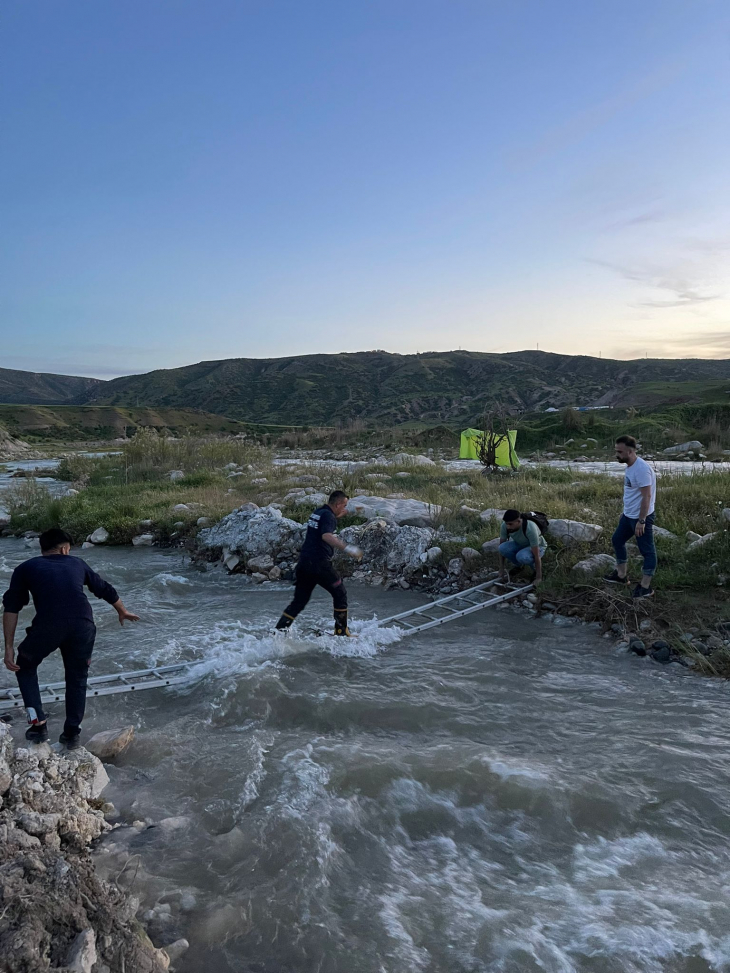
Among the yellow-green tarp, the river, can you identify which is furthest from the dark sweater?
the yellow-green tarp

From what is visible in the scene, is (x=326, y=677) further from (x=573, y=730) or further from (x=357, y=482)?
(x=357, y=482)

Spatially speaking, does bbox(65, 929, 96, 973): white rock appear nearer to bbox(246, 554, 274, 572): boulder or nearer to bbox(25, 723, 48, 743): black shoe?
bbox(25, 723, 48, 743): black shoe

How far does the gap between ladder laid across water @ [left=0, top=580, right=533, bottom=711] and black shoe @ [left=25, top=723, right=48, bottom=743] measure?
0.83 m

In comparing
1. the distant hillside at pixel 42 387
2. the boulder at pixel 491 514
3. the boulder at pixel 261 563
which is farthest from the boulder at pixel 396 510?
the distant hillside at pixel 42 387

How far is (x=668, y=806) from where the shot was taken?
3.69 metres

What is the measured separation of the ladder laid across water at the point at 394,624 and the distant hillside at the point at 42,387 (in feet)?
503

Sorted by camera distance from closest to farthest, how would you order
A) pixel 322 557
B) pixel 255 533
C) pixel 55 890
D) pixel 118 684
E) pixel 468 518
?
pixel 55 890 < pixel 118 684 < pixel 322 557 < pixel 468 518 < pixel 255 533

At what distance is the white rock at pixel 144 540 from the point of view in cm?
1173

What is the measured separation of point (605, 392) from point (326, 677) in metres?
76.4

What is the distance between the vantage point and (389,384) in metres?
101

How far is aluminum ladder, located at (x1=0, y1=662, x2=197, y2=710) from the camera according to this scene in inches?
202

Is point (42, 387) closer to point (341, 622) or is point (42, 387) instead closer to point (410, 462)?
point (410, 462)

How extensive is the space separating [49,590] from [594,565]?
613cm

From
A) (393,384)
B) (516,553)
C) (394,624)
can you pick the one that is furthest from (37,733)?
(393,384)
